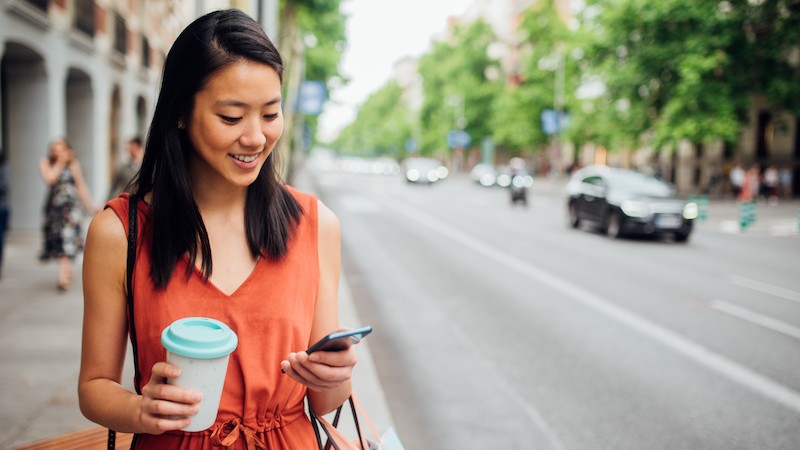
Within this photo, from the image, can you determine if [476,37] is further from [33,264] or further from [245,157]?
[245,157]

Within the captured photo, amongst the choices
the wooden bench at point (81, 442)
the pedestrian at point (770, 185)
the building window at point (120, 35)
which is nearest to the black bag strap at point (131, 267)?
the wooden bench at point (81, 442)

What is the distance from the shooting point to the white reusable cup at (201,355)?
1290 mm

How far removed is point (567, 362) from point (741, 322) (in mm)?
2809

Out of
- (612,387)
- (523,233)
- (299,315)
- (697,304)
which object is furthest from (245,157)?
(523,233)

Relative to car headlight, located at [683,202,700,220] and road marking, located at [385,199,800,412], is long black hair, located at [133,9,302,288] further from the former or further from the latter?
car headlight, located at [683,202,700,220]

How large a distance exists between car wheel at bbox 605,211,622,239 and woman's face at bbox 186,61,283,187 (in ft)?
50.3

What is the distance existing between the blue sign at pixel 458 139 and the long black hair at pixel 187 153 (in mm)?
71091

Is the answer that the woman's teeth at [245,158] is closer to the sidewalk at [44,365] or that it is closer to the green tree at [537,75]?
the sidewalk at [44,365]

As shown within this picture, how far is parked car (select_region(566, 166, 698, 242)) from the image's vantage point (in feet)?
51.1

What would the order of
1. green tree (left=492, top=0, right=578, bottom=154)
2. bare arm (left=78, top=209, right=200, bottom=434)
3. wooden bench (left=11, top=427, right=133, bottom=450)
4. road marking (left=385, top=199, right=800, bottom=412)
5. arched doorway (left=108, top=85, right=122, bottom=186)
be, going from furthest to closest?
green tree (left=492, top=0, right=578, bottom=154) → arched doorway (left=108, top=85, right=122, bottom=186) → road marking (left=385, top=199, right=800, bottom=412) → wooden bench (left=11, top=427, right=133, bottom=450) → bare arm (left=78, top=209, right=200, bottom=434)

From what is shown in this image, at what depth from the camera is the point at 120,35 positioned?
17.8m

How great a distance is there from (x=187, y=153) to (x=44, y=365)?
4.20 meters

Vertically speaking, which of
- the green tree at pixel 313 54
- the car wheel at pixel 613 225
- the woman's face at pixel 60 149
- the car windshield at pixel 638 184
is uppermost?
the green tree at pixel 313 54

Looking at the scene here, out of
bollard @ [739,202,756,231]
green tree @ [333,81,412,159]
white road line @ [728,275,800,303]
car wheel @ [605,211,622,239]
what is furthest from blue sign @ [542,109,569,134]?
green tree @ [333,81,412,159]
